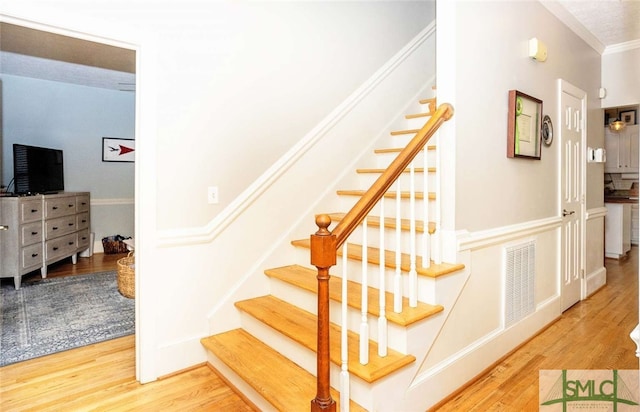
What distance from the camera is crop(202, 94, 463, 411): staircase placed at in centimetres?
173

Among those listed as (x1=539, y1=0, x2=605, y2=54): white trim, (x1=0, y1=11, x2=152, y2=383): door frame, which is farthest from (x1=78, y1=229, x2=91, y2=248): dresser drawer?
(x1=539, y1=0, x2=605, y2=54): white trim

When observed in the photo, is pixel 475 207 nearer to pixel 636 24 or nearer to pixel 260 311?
pixel 260 311

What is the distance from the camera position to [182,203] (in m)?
2.30

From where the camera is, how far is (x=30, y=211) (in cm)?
423

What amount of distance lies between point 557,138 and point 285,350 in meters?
2.86

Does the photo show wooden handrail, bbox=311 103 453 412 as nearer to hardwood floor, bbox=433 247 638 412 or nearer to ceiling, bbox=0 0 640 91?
hardwood floor, bbox=433 247 638 412

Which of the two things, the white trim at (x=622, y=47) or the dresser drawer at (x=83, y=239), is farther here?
the dresser drawer at (x=83, y=239)

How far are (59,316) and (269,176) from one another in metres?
2.23

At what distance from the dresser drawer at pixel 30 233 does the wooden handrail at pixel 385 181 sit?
13.5 feet

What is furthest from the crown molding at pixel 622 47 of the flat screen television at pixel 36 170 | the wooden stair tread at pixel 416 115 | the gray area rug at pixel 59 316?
the flat screen television at pixel 36 170

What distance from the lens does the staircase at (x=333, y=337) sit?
1.73m

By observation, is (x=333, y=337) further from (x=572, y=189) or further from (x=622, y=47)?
(x=622, y=47)

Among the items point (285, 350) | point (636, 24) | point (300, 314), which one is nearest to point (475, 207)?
point (300, 314)

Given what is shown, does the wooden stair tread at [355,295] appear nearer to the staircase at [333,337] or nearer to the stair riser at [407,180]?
the staircase at [333,337]
